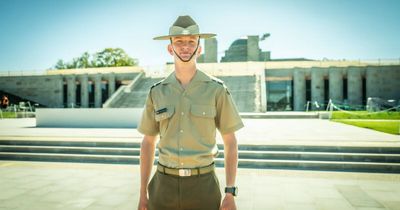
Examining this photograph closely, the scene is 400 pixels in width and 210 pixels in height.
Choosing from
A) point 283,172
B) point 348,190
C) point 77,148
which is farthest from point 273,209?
point 77,148

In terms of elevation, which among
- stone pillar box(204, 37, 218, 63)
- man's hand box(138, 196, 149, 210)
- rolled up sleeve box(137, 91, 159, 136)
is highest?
stone pillar box(204, 37, 218, 63)

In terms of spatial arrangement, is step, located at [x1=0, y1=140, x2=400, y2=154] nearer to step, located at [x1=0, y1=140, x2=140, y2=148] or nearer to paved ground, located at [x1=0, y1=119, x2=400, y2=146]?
step, located at [x1=0, y1=140, x2=140, y2=148]

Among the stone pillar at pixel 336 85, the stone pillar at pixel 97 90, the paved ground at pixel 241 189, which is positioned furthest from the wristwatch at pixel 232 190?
the stone pillar at pixel 97 90

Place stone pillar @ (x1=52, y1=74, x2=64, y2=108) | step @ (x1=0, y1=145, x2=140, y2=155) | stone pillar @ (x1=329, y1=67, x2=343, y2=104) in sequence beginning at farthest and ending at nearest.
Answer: stone pillar @ (x1=52, y1=74, x2=64, y2=108), stone pillar @ (x1=329, y1=67, x2=343, y2=104), step @ (x1=0, y1=145, x2=140, y2=155)

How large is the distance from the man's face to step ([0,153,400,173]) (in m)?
6.42

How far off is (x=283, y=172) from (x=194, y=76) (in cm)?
599

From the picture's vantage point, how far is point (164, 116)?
2.46m

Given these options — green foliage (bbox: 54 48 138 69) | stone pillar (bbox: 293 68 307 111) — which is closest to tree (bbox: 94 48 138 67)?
green foliage (bbox: 54 48 138 69)

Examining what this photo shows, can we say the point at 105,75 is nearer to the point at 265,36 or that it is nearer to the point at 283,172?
the point at 265,36

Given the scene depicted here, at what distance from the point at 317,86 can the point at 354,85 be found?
171 inches

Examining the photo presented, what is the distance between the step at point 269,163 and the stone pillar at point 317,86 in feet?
104

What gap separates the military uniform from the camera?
7.82ft

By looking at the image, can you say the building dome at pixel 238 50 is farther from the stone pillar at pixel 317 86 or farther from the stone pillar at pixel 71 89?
the stone pillar at pixel 71 89

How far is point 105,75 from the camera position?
44062 millimetres
